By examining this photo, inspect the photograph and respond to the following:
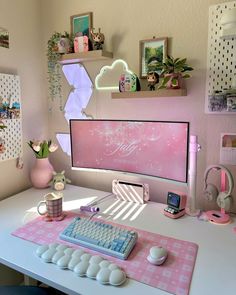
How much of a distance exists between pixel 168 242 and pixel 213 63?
2.90ft

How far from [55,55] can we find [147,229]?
4.04 feet

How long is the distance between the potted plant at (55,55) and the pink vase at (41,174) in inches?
18.5

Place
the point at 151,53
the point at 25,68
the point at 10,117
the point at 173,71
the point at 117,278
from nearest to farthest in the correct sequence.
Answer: the point at 117,278 → the point at 173,71 → the point at 151,53 → the point at 10,117 → the point at 25,68

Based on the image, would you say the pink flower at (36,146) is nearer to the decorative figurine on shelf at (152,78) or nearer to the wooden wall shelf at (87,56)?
the wooden wall shelf at (87,56)

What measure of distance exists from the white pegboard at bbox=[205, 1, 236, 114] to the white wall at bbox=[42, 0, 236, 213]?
30 millimetres

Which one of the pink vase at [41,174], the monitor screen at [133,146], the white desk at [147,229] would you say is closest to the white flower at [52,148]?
the pink vase at [41,174]

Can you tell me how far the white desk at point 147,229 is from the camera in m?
0.83

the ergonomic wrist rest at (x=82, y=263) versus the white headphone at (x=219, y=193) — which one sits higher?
the white headphone at (x=219, y=193)

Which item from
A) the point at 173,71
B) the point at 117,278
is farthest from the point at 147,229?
the point at 173,71

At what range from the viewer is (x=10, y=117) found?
62.1 inches

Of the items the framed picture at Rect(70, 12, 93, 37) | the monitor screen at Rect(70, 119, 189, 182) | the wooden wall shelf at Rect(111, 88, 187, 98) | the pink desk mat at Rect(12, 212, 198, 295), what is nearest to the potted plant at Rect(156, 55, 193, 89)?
the wooden wall shelf at Rect(111, 88, 187, 98)

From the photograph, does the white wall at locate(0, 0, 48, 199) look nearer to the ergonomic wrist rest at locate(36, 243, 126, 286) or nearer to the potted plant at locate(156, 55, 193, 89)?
the ergonomic wrist rest at locate(36, 243, 126, 286)

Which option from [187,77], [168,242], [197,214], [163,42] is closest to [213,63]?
[187,77]

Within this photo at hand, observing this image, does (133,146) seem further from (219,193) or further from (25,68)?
(25,68)
